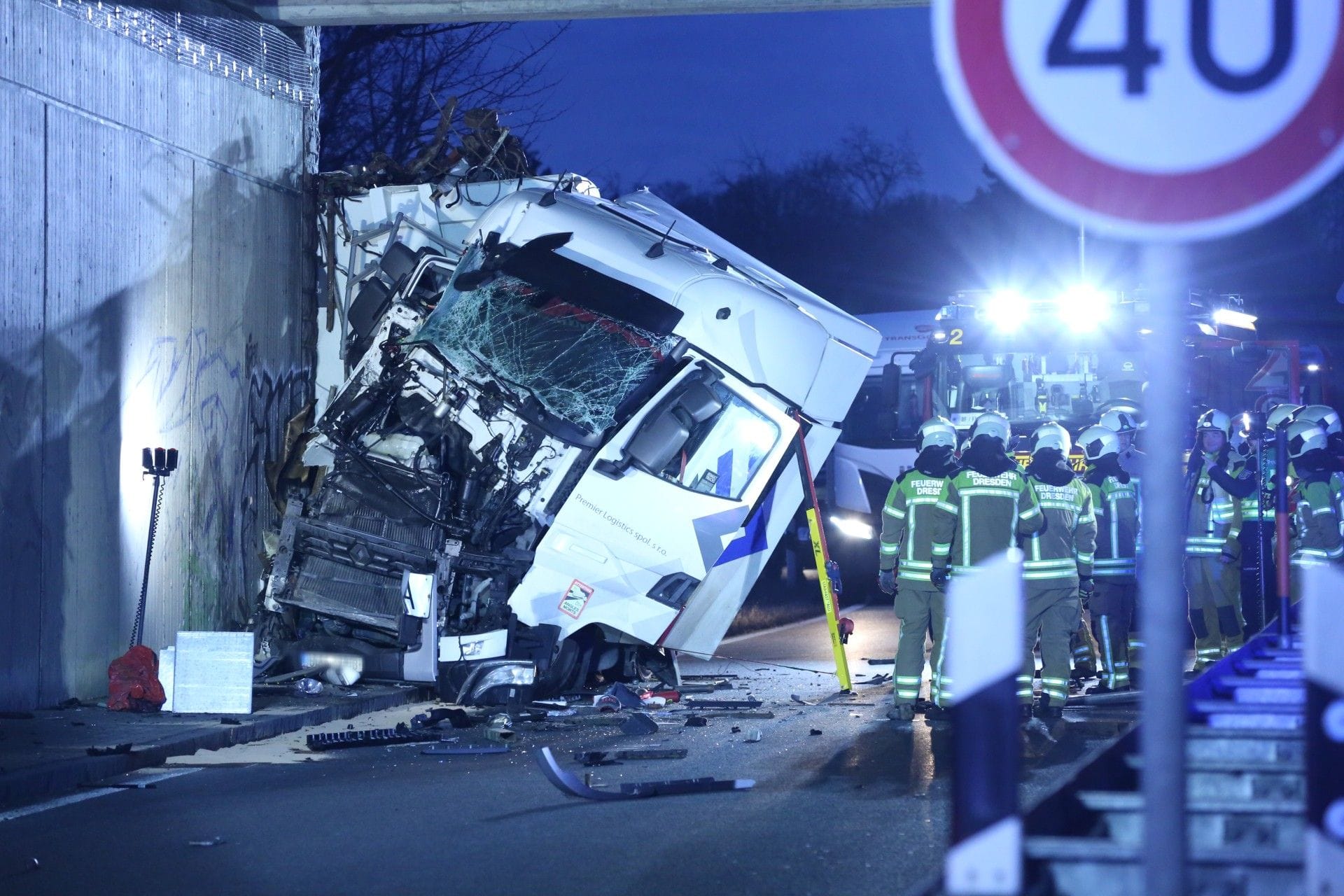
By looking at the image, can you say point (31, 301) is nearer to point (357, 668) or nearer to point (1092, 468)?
point (357, 668)

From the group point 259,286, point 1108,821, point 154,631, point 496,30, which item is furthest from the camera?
point 496,30

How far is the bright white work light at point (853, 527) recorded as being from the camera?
18219 millimetres

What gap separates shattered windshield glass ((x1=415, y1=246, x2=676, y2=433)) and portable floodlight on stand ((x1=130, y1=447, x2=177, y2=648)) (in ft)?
6.40

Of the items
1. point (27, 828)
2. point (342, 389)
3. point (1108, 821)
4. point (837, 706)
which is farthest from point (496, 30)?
point (1108, 821)

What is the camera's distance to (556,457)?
422 inches

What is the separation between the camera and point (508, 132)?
1339 cm

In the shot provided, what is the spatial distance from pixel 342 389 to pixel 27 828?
4.96 metres

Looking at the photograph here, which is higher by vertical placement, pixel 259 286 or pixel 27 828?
pixel 259 286

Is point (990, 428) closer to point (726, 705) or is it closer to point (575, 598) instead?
point (726, 705)

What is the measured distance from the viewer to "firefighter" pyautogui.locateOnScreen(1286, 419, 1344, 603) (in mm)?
11500

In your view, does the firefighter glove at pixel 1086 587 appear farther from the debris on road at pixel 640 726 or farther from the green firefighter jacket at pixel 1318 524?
the debris on road at pixel 640 726

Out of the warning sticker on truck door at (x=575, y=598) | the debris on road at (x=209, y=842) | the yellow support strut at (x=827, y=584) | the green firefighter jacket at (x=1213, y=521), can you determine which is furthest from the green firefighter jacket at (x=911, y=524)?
the debris on road at (x=209, y=842)

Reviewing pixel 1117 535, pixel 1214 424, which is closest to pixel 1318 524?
pixel 1214 424

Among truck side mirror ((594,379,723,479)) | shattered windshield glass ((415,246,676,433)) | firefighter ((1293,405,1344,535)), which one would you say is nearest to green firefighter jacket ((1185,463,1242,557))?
firefighter ((1293,405,1344,535))
